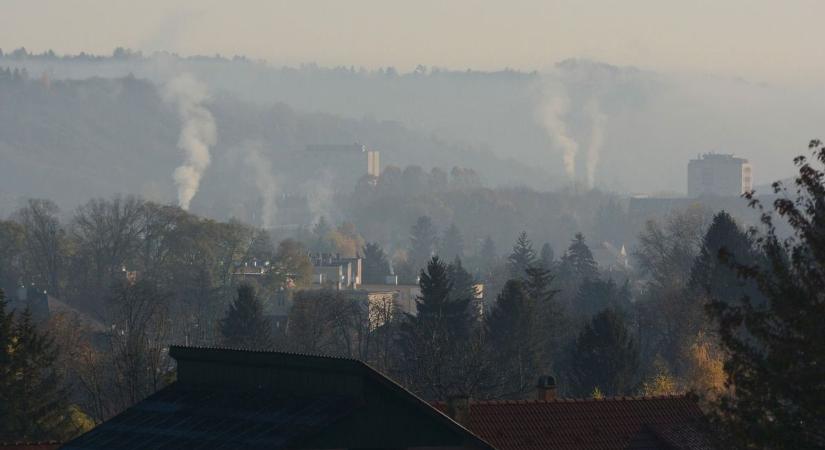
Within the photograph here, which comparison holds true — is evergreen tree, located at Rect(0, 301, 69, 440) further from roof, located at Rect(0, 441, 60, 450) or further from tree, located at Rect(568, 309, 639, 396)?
tree, located at Rect(568, 309, 639, 396)

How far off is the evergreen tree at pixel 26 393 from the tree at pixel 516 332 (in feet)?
116

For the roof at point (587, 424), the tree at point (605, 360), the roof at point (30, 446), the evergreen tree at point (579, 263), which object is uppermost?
the evergreen tree at point (579, 263)

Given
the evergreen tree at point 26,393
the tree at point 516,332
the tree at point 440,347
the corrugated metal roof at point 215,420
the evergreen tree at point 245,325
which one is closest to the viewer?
the corrugated metal roof at point 215,420

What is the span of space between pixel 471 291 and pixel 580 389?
57451 mm

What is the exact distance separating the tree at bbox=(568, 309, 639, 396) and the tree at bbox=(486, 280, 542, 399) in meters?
3.19

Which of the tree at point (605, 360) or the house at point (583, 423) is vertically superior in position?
the tree at point (605, 360)

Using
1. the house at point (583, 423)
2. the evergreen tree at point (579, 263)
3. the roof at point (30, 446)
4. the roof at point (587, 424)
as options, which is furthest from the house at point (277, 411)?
the evergreen tree at point (579, 263)

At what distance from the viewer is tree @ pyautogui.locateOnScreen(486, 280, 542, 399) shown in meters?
95.2

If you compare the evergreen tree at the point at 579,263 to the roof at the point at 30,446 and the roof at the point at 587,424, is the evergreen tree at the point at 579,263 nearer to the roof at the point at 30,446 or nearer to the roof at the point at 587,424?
the roof at the point at 587,424

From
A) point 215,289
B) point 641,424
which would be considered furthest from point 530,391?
point 215,289

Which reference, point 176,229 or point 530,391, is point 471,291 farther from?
point 530,391

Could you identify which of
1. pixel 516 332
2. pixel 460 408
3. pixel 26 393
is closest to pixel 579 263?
pixel 516 332

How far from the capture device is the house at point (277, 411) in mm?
35125

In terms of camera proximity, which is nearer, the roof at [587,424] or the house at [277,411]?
the house at [277,411]
